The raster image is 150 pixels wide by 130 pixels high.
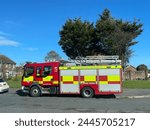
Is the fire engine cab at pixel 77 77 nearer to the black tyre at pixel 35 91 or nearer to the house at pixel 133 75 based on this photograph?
the black tyre at pixel 35 91

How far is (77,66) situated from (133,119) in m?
17.4

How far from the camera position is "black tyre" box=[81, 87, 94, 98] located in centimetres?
2380

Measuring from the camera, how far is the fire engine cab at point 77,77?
23.4 meters

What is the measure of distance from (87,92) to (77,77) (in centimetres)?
126

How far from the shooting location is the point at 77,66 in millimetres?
24172

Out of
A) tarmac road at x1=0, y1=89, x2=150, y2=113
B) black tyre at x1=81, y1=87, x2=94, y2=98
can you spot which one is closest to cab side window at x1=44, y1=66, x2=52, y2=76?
tarmac road at x1=0, y1=89, x2=150, y2=113

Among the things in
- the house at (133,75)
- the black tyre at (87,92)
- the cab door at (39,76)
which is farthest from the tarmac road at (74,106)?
the house at (133,75)

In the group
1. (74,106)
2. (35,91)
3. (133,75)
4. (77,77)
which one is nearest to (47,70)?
(35,91)

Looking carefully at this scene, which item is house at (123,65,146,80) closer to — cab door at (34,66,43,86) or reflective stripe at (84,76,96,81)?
cab door at (34,66,43,86)

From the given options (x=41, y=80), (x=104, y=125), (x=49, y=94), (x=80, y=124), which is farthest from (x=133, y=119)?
(x=49, y=94)

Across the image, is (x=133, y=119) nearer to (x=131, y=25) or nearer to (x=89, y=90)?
(x=89, y=90)

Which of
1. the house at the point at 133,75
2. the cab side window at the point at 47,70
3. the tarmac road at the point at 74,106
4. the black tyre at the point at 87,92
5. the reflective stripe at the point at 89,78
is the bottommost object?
the tarmac road at the point at 74,106

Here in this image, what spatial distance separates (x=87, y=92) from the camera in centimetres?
2392

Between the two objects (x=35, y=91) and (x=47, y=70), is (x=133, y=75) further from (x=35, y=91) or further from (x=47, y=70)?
(x=47, y=70)
